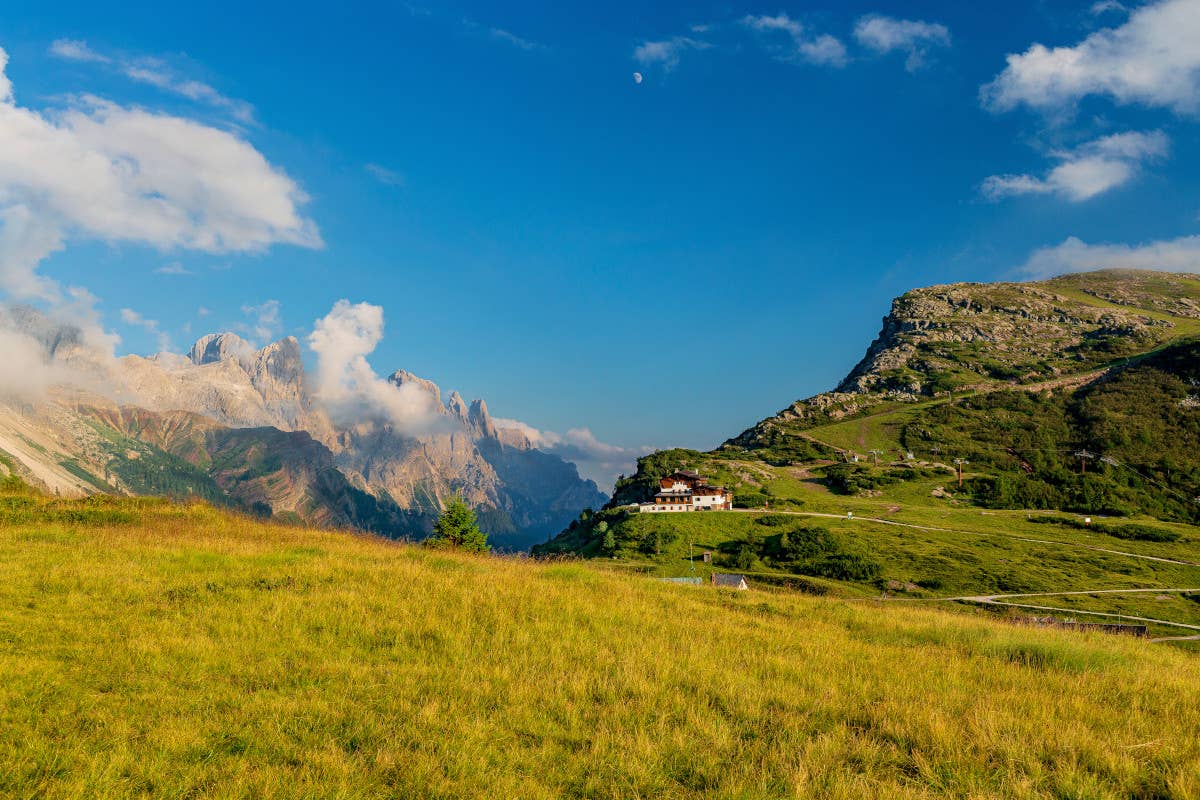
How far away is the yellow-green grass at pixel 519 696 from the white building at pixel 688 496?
116 meters

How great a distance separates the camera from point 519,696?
7.80 meters

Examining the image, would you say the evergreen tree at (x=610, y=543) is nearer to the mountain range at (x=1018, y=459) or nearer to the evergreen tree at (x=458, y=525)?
the mountain range at (x=1018, y=459)

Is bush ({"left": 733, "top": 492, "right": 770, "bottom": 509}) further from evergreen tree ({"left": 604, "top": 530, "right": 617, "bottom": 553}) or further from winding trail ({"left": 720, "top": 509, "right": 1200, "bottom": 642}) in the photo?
evergreen tree ({"left": 604, "top": 530, "right": 617, "bottom": 553})

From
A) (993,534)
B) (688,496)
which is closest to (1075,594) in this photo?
(993,534)

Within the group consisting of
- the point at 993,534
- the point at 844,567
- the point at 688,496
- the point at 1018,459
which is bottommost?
the point at 844,567

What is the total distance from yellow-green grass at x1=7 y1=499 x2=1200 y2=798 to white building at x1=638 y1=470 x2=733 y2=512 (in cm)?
11590

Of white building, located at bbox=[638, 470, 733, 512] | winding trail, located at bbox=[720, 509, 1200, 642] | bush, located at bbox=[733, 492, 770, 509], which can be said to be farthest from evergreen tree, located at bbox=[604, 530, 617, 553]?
winding trail, located at bbox=[720, 509, 1200, 642]

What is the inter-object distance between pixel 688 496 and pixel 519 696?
127 meters

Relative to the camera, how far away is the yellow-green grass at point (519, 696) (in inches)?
228

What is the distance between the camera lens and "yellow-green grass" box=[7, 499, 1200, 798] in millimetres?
5785

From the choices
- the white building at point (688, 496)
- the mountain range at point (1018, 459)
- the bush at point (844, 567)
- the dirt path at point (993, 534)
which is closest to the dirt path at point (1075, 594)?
the bush at point (844, 567)

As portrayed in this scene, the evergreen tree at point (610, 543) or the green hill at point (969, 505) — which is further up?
the green hill at point (969, 505)

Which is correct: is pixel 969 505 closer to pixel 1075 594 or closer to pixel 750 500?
pixel 750 500

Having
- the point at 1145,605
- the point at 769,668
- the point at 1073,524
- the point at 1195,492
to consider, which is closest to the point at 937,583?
the point at 1145,605
